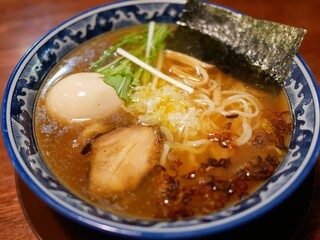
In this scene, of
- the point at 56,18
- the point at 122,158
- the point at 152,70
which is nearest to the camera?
the point at 122,158

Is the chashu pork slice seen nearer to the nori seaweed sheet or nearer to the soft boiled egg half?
the soft boiled egg half

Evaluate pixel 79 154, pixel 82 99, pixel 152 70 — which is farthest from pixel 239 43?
pixel 79 154

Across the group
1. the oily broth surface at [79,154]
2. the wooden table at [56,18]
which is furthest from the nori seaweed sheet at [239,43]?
the wooden table at [56,18]

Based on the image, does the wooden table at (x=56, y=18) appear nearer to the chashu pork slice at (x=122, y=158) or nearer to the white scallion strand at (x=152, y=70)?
the white scallion strand at (x=152, y=70)

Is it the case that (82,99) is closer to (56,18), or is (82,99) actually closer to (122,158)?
(122,158)

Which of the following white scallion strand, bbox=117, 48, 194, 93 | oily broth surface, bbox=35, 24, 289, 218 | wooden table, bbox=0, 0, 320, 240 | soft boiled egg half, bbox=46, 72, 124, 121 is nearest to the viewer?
oily broth surface, bbox=35, 24, 289, 218

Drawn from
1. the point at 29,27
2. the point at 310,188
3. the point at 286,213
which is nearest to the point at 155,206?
the point at 286,213

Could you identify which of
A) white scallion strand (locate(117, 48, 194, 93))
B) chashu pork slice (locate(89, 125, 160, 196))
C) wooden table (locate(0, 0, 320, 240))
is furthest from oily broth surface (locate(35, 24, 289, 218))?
wooden table (locate(0, 0, 320, 240))
